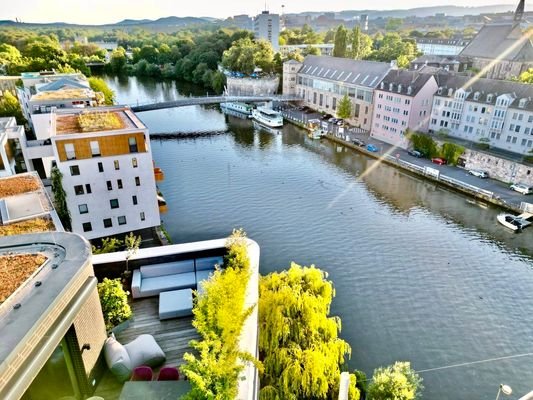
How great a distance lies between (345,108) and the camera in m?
74.9

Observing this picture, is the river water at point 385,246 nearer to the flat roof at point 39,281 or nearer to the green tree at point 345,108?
the green tree at point 345,108

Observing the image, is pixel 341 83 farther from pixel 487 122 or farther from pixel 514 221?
pixel 514 221

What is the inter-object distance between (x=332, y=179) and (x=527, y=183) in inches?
984

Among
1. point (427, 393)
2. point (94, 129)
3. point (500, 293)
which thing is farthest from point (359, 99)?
point (427, 393)

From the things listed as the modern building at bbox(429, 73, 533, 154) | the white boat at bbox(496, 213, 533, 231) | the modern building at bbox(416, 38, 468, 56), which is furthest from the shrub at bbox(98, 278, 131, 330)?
the modern building at bbox(416, 38, 468, 56)

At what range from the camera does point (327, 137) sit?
72438mm

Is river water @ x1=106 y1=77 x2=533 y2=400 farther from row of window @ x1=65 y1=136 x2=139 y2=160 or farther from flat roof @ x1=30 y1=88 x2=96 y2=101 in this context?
flat roof @ x1=30 y1=88 x2=96 y2=101

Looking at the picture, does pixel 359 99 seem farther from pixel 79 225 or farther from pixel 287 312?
pixel 287 312

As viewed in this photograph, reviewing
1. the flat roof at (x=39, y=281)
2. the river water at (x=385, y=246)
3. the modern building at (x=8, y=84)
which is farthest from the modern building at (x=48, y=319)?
the modern building at (x=8, y=84)

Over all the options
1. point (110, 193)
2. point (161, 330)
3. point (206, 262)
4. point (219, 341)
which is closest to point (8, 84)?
point (110, 193)

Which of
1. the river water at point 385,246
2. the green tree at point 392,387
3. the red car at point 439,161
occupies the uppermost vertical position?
the red car at point 439,161

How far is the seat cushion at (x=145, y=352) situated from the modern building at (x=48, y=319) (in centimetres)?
109

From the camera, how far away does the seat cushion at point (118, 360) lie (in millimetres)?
12234

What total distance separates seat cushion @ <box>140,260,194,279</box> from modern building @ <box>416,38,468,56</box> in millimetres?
184053
